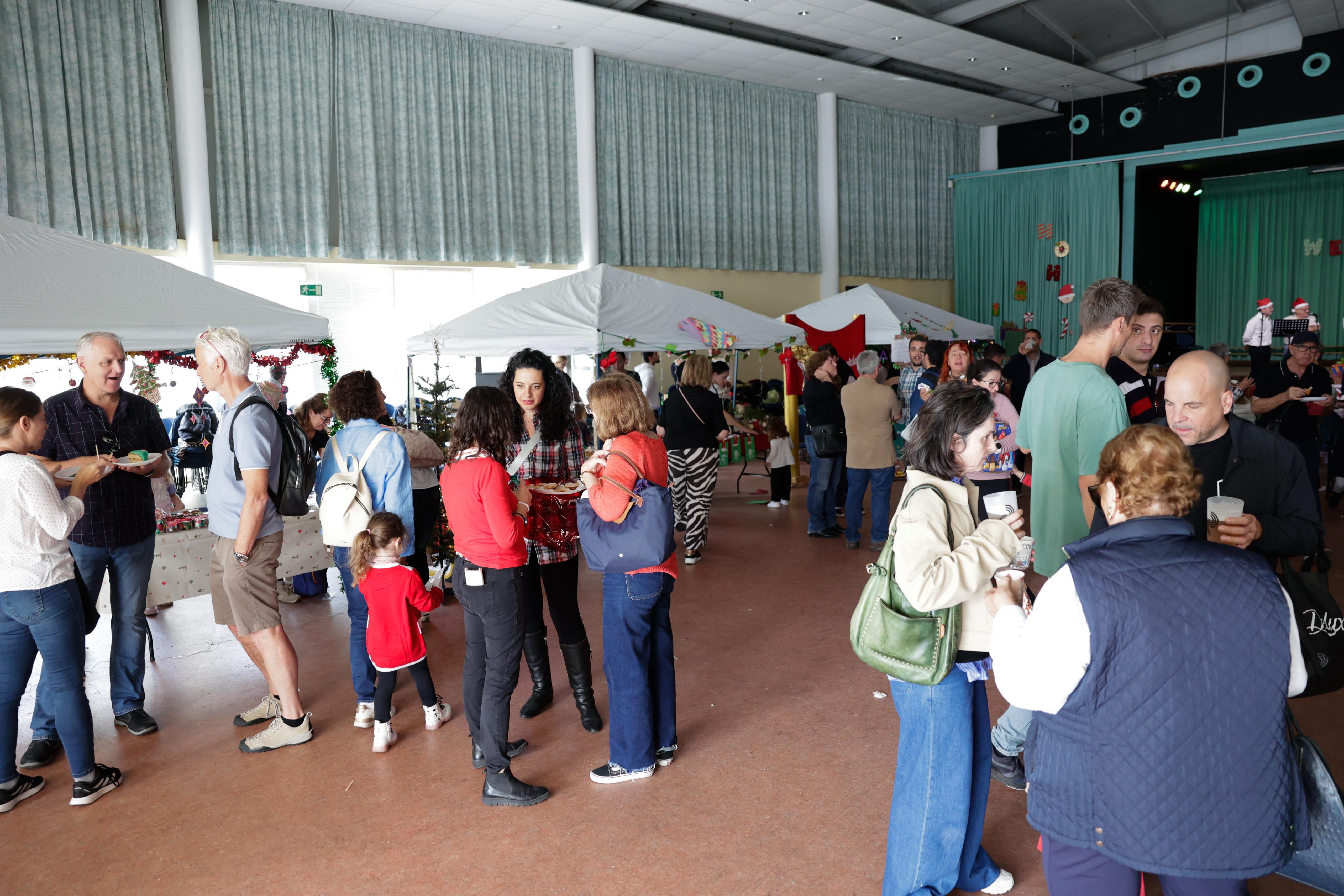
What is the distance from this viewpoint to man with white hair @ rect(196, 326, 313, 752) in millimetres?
3148

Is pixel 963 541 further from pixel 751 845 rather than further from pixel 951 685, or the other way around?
pixel 751 845

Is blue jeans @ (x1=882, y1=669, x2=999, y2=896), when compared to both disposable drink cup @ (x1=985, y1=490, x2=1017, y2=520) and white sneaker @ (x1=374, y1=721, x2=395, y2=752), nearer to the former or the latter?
disposable drink cup @ (x1=985, y1=490, x2=1017, y2=520)

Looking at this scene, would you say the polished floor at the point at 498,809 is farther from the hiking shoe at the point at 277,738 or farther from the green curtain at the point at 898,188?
the green curtain at the point at 898,188

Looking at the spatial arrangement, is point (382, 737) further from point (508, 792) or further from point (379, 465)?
point (379, 465)

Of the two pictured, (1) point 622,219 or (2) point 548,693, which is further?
(1) point 622,219

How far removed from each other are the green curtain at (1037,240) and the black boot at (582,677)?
449 inches

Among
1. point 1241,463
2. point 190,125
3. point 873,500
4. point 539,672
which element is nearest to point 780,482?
point 873,500

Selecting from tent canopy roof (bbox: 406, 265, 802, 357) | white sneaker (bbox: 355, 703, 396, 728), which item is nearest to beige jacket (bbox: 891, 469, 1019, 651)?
white sneaker (bbox: 355, 703, 396, 728)

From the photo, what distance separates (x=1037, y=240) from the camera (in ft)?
45.1

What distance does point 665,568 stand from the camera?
2893 mm

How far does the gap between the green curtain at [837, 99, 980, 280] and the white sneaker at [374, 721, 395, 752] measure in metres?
11.3

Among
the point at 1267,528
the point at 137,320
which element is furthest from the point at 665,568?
the point at 137,320

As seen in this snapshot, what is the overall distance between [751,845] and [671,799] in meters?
0.37

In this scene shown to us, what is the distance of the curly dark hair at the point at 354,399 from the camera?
346cm
